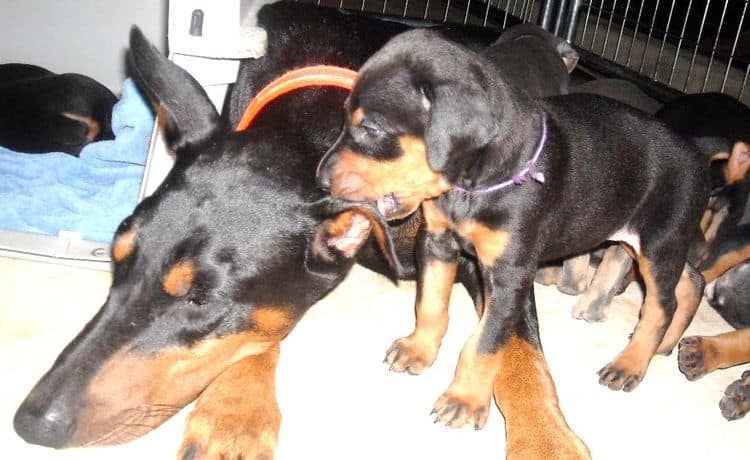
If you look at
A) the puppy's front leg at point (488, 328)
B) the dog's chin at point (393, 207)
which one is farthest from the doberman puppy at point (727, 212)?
the dog's chin at point (393, 207)

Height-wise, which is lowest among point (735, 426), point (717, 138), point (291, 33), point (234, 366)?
point (735, 426)

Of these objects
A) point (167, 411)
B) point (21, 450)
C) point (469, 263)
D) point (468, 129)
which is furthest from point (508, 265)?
point (21, 450)

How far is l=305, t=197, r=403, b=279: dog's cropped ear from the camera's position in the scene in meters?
1.94

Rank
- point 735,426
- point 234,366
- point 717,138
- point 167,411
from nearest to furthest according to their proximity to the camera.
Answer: point 167,411
point 234,366
point 735,426
point 717,138

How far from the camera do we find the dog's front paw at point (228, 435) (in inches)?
76.9

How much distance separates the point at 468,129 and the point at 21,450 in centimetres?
143

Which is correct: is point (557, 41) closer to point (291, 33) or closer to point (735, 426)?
point (291, 33)

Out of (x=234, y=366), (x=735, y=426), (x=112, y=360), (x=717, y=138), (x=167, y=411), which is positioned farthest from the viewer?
(x=717, y=138)

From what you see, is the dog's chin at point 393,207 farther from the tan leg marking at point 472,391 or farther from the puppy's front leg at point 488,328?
the tan leg marking at point 472,391

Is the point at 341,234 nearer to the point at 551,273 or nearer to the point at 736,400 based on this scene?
the point at 551,273

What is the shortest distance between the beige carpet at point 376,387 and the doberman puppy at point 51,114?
1.25m

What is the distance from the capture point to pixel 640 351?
2617 mm

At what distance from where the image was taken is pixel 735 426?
252cm

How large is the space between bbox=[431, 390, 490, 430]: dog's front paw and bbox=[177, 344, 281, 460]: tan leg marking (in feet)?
1.62
